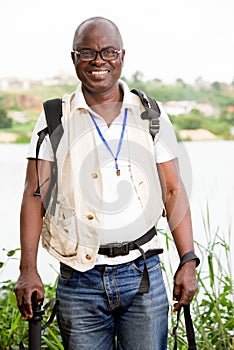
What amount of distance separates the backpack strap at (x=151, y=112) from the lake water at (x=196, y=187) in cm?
146

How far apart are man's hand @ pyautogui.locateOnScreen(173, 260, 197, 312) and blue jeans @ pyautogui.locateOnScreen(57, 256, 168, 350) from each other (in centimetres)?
4

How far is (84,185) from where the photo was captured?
1.54m

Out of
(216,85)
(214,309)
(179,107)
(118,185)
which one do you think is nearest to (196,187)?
(179,107)

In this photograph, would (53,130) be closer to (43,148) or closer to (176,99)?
(43,148)

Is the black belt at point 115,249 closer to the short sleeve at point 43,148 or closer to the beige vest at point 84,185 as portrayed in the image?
the beige vest at point 84,185

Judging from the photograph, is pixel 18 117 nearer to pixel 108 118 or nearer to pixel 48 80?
pixel 48 80

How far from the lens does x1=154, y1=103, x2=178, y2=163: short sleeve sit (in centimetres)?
156

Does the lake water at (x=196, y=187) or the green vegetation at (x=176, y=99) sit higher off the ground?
the green vegetation at (x=176, y=99)

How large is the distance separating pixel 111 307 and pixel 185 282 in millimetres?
183

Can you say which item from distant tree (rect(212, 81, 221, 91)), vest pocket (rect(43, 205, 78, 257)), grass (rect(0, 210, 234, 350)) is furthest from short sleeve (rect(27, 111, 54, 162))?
distant tree (rect(212, 81, 221, 91))

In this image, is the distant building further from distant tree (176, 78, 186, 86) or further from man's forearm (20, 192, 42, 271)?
man's forearm (20, 192, 42, 271)

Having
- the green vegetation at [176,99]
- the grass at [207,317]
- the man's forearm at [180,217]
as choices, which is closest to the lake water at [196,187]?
the green vegetation at [176,99]

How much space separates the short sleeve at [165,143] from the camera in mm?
1563

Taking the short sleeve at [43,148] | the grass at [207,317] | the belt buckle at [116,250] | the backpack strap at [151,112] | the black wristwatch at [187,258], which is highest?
the backpack strap at [151,112]
